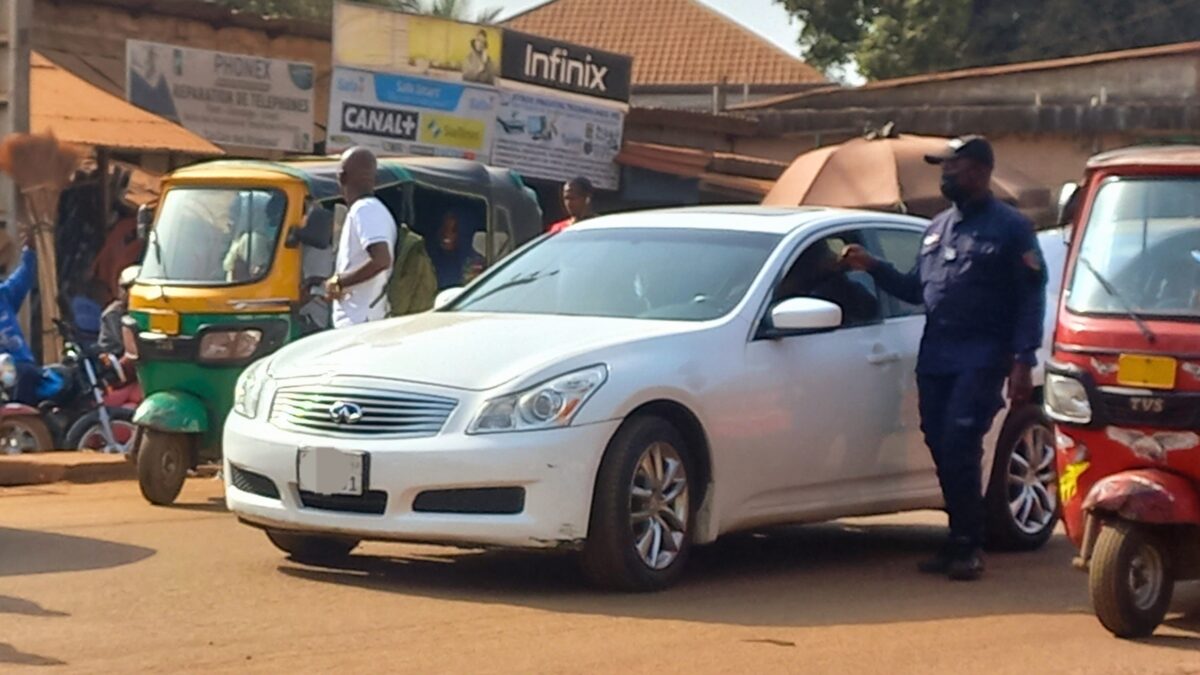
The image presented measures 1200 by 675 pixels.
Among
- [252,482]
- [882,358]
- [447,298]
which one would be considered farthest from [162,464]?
[882,358]

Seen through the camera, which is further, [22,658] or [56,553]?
[56,553]

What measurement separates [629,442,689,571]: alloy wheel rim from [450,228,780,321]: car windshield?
0.79 m

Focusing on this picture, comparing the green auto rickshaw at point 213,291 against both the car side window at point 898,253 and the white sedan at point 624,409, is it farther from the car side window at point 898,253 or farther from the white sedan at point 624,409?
the car side window at point 898,253

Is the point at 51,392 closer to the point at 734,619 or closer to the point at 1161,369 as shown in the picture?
the point at 734,619

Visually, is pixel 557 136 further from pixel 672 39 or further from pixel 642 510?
pixel 672 39

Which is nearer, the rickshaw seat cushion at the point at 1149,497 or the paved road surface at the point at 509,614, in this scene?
the paved road surface at the point at 509,614

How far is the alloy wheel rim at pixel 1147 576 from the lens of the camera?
762 centimetres

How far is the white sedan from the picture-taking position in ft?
25.8

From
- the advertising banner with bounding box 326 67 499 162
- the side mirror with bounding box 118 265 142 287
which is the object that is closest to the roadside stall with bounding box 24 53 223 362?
the advertising banner with bounding box 326 67 499 162

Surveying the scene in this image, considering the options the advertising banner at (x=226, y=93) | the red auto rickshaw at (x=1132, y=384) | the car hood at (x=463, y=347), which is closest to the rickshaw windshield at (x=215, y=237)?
the car hood at (x=463, y=347)

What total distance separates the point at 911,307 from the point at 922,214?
10489mm

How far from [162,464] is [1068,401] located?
532cm

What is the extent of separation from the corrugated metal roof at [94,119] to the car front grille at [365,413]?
995cm

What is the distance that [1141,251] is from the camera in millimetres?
7879
